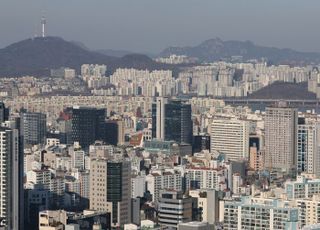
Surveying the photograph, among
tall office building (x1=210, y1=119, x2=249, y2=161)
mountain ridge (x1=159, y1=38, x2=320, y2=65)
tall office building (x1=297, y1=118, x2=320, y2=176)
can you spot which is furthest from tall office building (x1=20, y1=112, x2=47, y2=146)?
mountain ridge (x1=159, y1=38, x2=320, y2=65)

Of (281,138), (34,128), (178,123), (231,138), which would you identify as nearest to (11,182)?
(281,138)

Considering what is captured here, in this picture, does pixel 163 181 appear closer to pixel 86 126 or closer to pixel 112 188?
pixel 112 188

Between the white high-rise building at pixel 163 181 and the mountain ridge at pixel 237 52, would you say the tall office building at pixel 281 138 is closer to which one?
the white high-rise building at pixel 163 181

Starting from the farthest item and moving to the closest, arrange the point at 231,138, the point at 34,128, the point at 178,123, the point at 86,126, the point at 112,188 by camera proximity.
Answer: the point at 178,123 < the point at 34,128 < the point at 86,126 < the point at 231,138 < the point at 112,188

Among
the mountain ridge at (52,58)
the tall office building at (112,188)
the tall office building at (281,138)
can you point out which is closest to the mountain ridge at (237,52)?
the mountain ridge at (52,58)

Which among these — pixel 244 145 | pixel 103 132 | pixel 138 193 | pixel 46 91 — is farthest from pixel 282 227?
pixel 46 91
